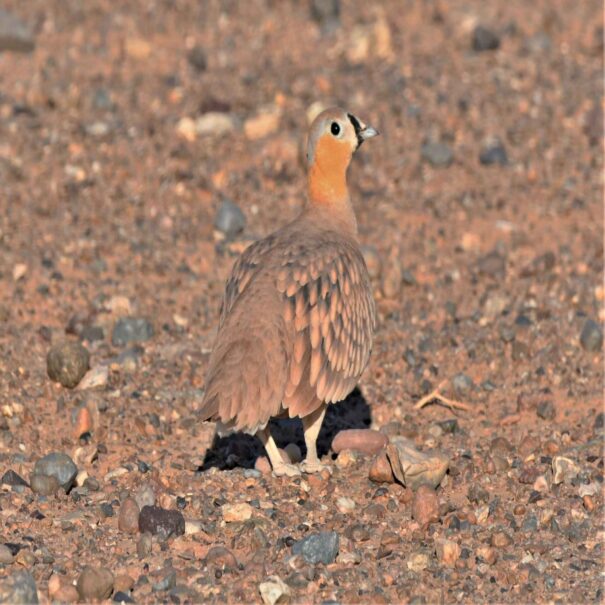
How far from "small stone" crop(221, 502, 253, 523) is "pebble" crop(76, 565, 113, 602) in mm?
907

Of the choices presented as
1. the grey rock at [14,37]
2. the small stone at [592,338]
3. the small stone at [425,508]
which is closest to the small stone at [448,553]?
the small stone at [425,508]

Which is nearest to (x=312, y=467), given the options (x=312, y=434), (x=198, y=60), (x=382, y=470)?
(x=312, y=434)

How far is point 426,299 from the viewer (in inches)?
386

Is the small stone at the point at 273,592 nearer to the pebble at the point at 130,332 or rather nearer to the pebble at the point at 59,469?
the pebble at the point at 59,469

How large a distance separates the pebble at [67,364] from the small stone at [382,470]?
7.07 feet

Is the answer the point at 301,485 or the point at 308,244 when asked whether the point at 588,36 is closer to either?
the point at 308,244

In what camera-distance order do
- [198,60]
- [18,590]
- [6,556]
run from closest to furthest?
[18,590] < [6,556] < [198,60]

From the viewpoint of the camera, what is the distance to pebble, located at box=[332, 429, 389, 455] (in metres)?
7.77

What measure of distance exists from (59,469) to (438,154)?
5.58m

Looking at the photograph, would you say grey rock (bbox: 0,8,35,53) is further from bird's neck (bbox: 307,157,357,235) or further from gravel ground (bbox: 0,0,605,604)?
bird's neck (bbox: 307,157,357,235)

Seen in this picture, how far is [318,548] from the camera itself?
6.51 meters

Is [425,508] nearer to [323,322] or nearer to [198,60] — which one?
[323,322]

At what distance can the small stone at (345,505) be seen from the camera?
7.09m

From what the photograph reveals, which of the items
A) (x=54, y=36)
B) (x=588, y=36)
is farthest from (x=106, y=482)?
(x=588, y=36)
